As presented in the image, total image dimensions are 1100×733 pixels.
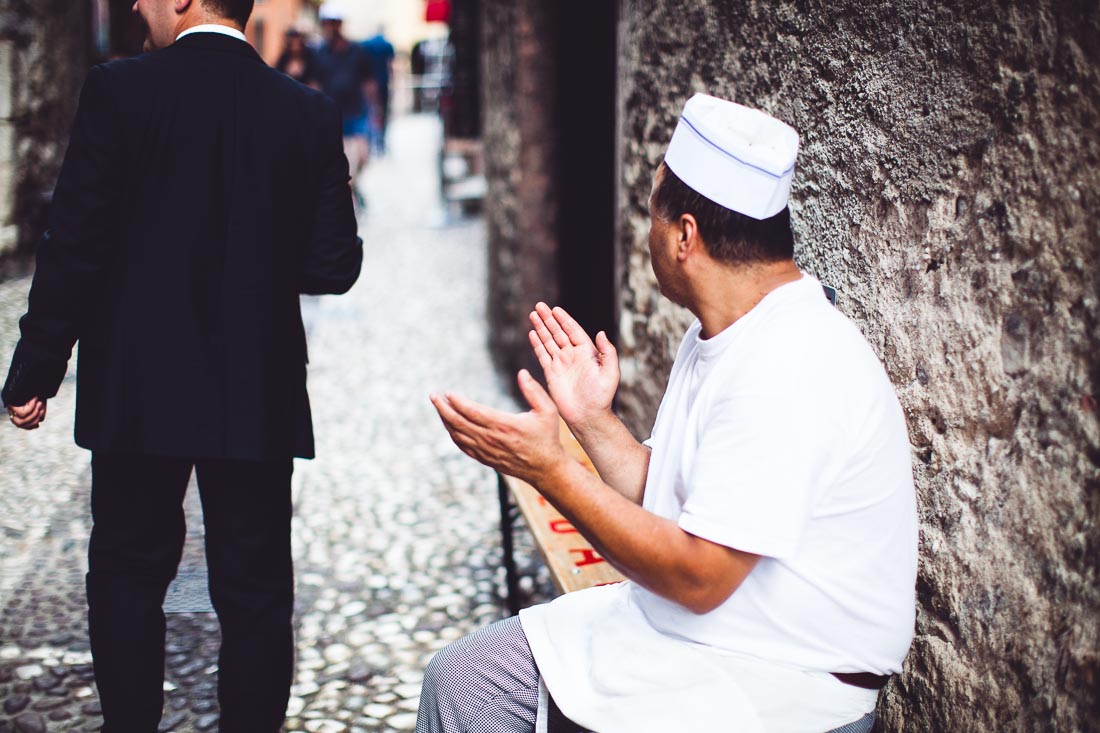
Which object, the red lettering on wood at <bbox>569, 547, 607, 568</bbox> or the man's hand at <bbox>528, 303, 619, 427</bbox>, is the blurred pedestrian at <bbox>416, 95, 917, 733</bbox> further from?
the red lettering on wood at <bbox>569, 547, 607, 568</bbox>

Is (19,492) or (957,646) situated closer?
(957,646)

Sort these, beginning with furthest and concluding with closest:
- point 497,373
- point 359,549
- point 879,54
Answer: point 497,373
point 359,549
point 879,54

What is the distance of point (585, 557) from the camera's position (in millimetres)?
2857

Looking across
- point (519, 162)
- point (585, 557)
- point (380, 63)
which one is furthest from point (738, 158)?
point (380, 63)

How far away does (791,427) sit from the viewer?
154cm

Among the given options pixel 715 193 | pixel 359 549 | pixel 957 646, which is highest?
pixel 715 193

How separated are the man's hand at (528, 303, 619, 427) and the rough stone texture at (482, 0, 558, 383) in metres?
3.60

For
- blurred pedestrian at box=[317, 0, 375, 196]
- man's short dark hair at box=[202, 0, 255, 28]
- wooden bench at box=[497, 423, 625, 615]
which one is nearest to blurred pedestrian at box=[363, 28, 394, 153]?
blurred pedestrian at box=[317, 0, 375, 196]

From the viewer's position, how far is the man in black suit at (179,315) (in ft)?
7.15

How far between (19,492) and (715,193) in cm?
365

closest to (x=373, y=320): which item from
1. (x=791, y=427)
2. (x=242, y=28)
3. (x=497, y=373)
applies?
(x=497, y=373)

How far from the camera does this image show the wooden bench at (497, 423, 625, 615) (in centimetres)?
271

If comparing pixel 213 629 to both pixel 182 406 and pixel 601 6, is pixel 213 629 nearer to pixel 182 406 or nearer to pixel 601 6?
pixel 182 406

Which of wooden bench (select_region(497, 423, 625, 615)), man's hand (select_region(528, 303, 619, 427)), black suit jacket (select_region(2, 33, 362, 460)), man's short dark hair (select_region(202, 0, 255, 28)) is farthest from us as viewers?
wooden bench (select_region(497, 423, 625, 615))
